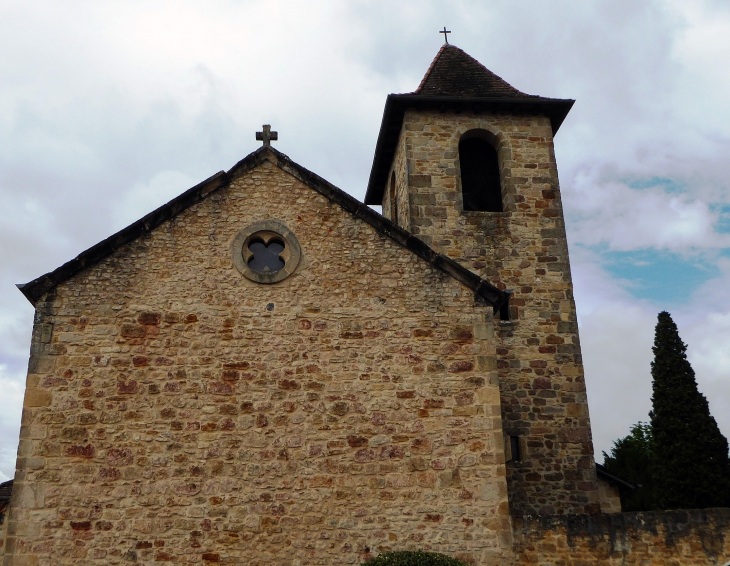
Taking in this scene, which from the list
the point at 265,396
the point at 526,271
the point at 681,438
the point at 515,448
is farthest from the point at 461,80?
the point at 681,438

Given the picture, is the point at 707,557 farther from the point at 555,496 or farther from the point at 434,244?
the point at 434,244

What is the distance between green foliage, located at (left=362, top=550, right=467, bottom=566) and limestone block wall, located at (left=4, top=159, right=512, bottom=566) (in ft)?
1.25

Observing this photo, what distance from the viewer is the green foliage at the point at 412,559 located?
7.82 meters

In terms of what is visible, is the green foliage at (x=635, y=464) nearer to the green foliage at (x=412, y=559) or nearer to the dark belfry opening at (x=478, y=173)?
the dark belfry opening at (x=478, y=173)

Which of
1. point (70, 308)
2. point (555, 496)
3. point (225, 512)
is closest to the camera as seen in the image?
point (225, 512)

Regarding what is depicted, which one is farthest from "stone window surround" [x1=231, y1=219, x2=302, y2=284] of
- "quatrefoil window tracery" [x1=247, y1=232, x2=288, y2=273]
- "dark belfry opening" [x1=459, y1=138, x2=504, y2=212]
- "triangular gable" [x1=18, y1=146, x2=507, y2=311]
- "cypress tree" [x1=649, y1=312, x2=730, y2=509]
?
"cypress tree" [x1=649, y1=312, x2=730, y2=509]

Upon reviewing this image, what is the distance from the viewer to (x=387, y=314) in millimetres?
9398

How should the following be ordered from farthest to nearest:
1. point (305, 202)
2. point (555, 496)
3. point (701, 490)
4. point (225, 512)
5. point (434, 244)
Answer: point (701, 490) → point (434, 244) → point (555, 496) → point (305, 202) → point (225, 512)

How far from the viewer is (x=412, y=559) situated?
25.9ft

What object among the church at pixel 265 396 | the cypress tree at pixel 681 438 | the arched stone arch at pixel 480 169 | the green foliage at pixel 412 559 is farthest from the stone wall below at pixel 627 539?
the cypress tree at pixel 681 438

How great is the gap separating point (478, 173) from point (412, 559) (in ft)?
29.9

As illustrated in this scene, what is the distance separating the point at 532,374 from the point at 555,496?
2063 millimetres

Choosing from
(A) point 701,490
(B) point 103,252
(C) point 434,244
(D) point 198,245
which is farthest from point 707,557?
(A) point 701,490

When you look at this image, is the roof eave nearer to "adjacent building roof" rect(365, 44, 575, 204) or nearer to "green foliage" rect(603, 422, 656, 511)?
"adjacent building roof" rect(365, 44, 575, 204)
